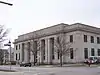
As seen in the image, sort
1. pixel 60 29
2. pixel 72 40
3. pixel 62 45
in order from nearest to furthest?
pixel 62 45, pixel 72 40, pixel 60 29

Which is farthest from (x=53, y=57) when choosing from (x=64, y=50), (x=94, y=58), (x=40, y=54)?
(x=94, y=58)

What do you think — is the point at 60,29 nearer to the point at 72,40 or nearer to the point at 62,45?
the point at 72,40

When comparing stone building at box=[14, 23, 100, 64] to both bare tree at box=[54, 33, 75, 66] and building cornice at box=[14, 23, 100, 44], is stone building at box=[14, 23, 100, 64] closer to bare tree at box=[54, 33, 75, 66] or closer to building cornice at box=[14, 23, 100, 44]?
building cornice at box=[14, 23, 100, 44]

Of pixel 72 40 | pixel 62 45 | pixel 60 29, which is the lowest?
pixel 62 45

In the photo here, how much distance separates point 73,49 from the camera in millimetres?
73312

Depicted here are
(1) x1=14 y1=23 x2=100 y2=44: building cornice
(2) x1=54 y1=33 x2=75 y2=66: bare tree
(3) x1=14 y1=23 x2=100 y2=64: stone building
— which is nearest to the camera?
(2) x1=54 y1=33 x2=75 y2=66: bare tree

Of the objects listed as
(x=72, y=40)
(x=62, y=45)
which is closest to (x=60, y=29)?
(x=72, y=40)

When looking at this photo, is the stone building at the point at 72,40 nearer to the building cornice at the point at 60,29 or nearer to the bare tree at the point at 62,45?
the building cornice at the point at 60,29

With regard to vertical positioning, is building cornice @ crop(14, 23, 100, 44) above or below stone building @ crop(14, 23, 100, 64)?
above

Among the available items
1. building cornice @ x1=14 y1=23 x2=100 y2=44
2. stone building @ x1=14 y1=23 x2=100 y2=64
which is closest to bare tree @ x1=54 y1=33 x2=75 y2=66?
stone building @ x1=14 y1=23 x2=100 y2=64

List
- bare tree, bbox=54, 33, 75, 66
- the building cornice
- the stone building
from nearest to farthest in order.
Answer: bare tree, bbox=54, 33, 75, 66
the stone building
the building cornice

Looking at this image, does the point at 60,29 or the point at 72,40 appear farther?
the point at 60,29

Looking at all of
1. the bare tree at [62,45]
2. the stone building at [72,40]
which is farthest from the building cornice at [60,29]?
the bare tree at [62,45]

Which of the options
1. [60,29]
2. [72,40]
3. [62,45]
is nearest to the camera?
[62,45]
